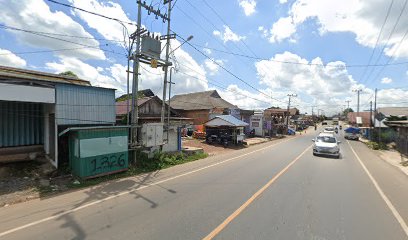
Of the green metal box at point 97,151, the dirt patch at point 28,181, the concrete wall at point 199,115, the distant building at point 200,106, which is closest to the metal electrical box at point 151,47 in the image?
the green metal box at point 97,151

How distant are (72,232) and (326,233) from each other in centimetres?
582

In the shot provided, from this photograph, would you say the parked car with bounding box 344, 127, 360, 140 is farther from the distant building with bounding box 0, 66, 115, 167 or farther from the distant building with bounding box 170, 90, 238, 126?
the distant building with bounding box 0, 66, 115, 167

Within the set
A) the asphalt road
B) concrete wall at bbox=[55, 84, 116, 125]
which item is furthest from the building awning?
the asphalt road

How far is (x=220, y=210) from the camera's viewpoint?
7574 mm

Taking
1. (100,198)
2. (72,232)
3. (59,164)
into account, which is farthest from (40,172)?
(72,232)

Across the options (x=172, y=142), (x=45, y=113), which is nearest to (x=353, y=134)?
(x=172, y=142)

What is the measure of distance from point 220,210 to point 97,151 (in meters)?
7.41

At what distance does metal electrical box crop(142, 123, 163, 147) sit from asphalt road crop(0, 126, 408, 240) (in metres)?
4.02

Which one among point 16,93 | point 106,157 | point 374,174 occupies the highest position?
point 16,93

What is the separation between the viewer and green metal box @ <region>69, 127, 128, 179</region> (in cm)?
1182

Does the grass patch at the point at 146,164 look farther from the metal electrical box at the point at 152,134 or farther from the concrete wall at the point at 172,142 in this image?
the concrete wall at the point at 172,142

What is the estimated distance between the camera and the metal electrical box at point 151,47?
15.5 m

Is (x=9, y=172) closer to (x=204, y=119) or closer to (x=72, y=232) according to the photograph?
(x=72, y=232)

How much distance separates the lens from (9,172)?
11664 millimetres
